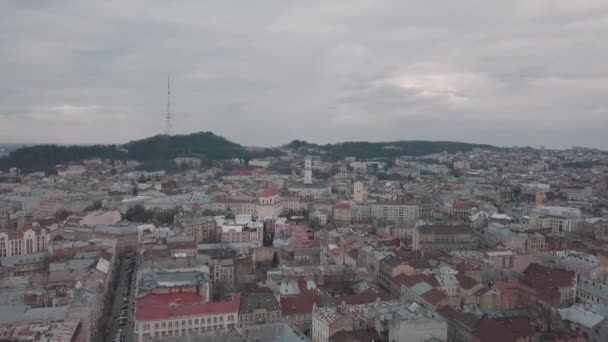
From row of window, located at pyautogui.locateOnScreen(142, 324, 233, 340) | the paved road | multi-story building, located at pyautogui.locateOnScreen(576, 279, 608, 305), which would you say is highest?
multi-story building, located at pyautogui.locateOnScreen(576, 279, 608, 305)

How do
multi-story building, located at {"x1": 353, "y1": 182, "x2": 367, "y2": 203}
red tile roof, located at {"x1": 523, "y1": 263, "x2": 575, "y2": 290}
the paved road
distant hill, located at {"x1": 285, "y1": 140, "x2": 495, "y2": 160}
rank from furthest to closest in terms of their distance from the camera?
distant hill, located at {"x1": 285, "y1": 140, "x2": 495, "y2": 160} < multi-story building, located at {"x1": 353, "y1": 182, "x2": 367, "y2": 203} < red tile roof, located at {"x1": 523, "y1": 263, "x2": 575, "y2": 290} < the paved road

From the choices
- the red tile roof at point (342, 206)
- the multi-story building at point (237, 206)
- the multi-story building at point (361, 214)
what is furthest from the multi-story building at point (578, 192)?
the multi-story building at point (237, 206)

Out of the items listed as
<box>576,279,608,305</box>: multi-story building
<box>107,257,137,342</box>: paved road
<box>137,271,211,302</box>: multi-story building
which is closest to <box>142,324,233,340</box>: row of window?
<box>107,257,137,342</box>: paved road

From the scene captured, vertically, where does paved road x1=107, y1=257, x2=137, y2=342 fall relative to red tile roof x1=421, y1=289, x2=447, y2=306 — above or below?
below

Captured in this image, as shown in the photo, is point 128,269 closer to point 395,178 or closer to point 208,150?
point 395,178

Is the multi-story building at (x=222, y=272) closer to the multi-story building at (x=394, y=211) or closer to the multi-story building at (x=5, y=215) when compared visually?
the multi-story building at (x=5, y=215)

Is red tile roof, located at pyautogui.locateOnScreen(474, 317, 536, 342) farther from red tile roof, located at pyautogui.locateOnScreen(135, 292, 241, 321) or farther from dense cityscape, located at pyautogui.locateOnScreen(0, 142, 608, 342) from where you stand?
red tile roof, located at pyautogui.locateOnScreen(135, 292, 241, 321)
